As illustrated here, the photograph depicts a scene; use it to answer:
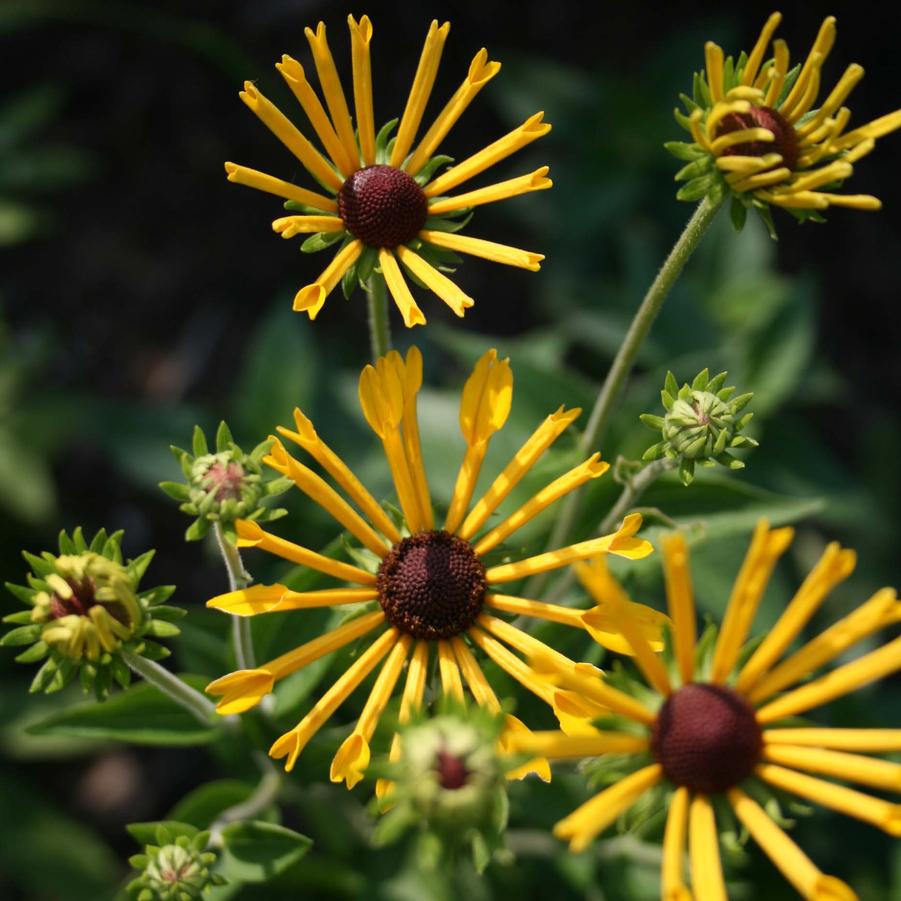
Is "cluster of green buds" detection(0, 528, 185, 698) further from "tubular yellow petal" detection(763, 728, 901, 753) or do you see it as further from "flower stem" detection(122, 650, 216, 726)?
"tubular yellow petal" detection(763, 728, 901, 753)

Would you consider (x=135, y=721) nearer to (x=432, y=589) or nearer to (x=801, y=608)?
(x=432, y=589)

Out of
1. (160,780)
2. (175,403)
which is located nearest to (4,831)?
(160,780)

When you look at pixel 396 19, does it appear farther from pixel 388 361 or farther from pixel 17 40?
pixel 388 361

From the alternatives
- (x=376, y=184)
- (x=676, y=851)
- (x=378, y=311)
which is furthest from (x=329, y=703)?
(x=376, y=184)

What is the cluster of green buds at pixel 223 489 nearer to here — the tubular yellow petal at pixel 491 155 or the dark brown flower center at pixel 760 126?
the tubular yellow petal at pixel 491 155

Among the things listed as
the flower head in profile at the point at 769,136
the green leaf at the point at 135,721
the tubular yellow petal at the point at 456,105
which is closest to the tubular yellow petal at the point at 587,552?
the flower head in profile at the point at 769,136
